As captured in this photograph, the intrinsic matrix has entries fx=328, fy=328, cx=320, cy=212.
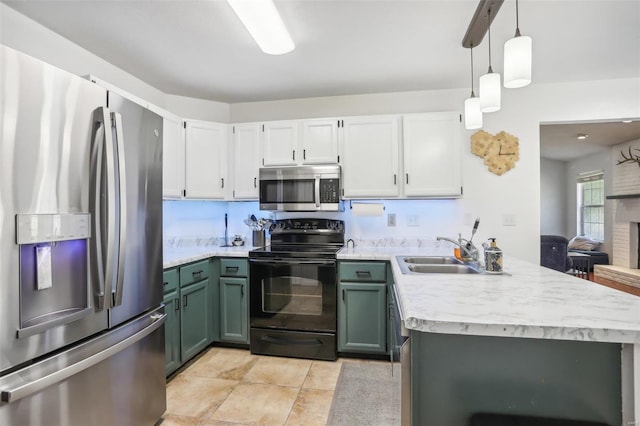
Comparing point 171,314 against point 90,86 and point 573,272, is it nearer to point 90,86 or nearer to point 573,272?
point 90,86

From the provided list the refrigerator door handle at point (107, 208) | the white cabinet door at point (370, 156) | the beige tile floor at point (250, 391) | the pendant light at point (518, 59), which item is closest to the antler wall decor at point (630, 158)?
the white cabinet door at point (370, 156)

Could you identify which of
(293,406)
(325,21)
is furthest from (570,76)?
(293,406)

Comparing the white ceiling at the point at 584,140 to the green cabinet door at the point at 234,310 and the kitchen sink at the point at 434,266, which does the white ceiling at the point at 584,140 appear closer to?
the kitchen sink at the point at 434,266

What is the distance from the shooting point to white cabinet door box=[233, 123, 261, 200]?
10.6ft

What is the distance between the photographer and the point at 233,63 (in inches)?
103

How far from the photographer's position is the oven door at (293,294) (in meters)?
2.75

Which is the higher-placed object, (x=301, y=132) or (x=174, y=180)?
(x=301, y=132)

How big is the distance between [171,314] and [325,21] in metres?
2.26

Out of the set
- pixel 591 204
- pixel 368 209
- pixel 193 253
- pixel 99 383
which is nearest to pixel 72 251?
pixel 99 383

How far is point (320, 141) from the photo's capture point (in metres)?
3.09

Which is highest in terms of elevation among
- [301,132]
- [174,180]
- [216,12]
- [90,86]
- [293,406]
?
[216,12]

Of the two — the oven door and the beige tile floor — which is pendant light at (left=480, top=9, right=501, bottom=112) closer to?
the oven door

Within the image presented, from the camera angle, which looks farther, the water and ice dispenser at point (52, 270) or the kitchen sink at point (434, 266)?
the kitchen sink at point (434, 266)

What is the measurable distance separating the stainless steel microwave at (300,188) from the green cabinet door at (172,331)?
1132 millimetres
